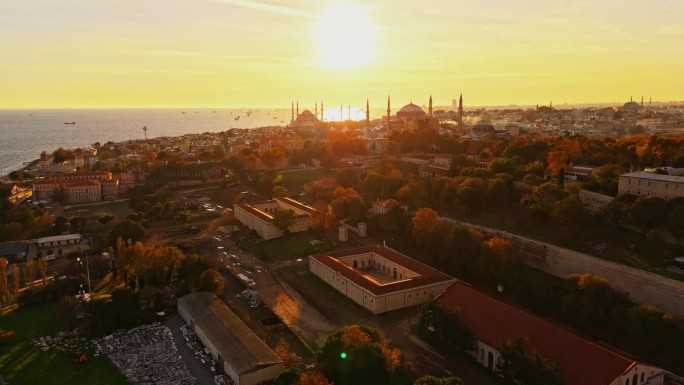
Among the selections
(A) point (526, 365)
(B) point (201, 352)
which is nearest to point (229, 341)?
(B) point (201, 352)

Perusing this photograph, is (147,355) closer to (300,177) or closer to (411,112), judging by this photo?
(300,177)

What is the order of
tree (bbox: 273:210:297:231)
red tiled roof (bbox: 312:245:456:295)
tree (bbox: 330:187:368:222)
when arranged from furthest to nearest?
tree (bbox: 330:187:368:222) → tree (bbox: 273:210:297:231) → red tiled roof (bbox: 312:245:456:295)

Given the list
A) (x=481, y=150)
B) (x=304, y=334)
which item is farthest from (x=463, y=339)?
(x=481, y=150)

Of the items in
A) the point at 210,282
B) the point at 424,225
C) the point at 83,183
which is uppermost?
the point at 424,225

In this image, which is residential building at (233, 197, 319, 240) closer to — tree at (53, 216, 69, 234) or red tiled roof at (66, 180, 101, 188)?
tree at (53, 216, 69, 234)

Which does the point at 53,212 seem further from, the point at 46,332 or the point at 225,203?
the point at 46,332

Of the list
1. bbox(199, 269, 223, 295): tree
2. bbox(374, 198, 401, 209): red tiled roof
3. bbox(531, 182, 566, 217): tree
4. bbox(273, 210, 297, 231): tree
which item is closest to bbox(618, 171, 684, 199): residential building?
bbox(531, 182, 566, 217): tree
